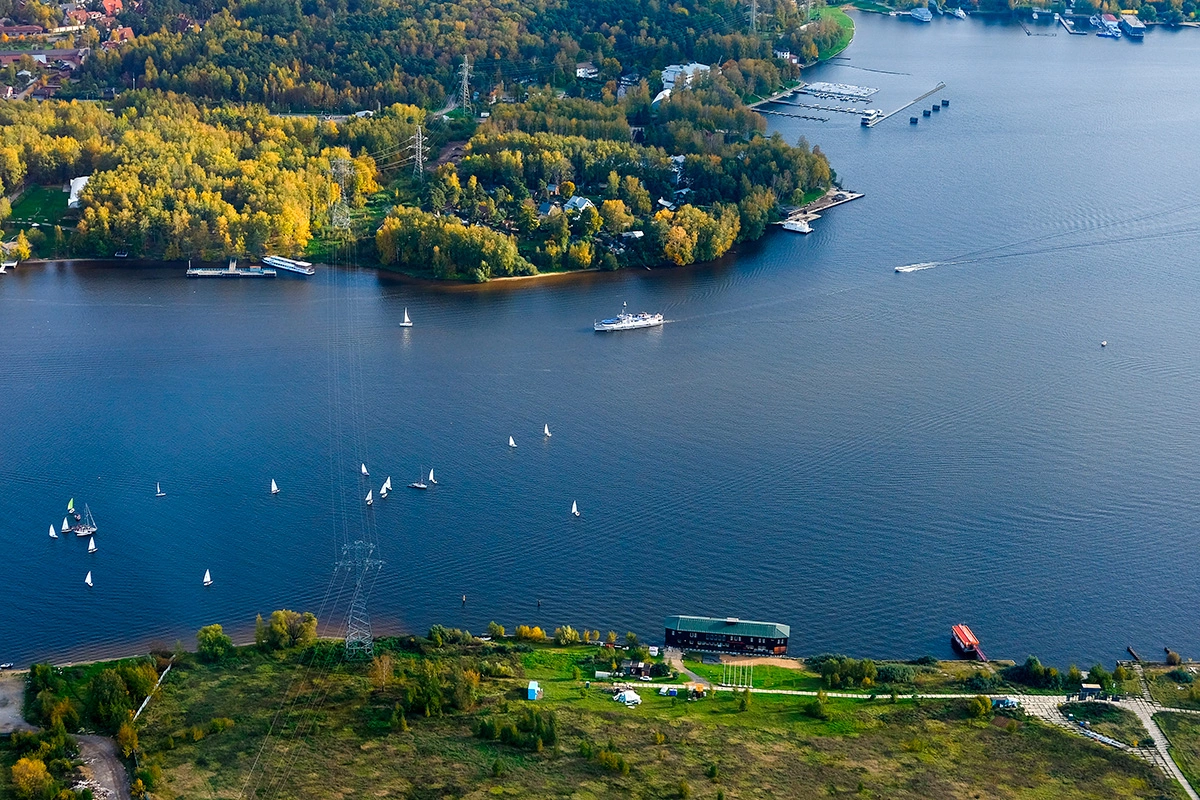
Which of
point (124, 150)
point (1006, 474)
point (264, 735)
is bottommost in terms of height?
point (264, 735)

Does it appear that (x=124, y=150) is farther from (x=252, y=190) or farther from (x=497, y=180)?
(x=497, y=180)

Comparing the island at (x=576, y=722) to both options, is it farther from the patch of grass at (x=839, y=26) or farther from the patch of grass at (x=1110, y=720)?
the patch of grass at (x=839, y=26)

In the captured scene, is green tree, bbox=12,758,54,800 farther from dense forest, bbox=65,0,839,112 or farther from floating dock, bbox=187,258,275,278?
dense forest, bbox=65,0,839,112

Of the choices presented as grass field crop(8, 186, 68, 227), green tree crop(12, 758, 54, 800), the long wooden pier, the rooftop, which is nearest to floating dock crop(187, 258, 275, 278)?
→ grass field crop(8, 186, 68, 227)

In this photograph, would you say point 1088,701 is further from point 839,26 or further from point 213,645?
point 839,26

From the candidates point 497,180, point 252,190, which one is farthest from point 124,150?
point 497,180

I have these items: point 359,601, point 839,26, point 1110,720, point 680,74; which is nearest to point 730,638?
point 1110,720

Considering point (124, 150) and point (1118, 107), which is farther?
point (1118, 107)
